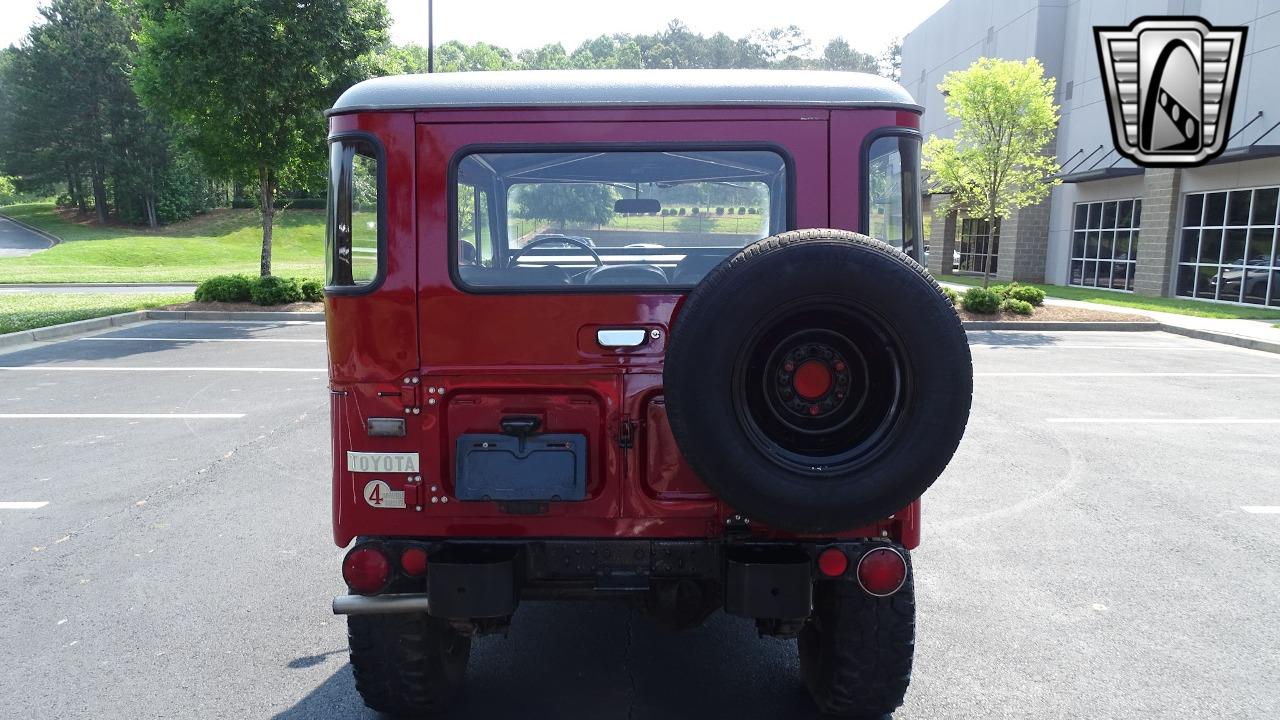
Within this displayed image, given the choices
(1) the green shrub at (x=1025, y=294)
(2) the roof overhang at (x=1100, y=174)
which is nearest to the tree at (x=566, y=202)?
(1) the green shrub at (x=1025, y=294)

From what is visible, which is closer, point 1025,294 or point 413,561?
point 413,561

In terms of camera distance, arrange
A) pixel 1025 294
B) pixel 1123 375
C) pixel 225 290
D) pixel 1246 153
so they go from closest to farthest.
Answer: pixel 1123 375 → pixel 1025 294 → pixel 225 290 → pixel 1246 153

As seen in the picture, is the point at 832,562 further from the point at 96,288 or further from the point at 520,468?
the point at 96,288

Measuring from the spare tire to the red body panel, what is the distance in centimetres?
39

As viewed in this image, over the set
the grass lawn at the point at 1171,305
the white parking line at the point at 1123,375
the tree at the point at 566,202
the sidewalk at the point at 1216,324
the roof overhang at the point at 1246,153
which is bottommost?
the white parking line at the point at 1123,375

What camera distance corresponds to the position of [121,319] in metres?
16.8

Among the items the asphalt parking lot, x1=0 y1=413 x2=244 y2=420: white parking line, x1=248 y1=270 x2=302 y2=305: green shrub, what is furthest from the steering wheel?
x1=248 y1=270 x2=302 y2=305: green shrub

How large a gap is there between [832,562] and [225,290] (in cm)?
1876

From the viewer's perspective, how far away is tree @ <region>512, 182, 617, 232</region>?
338cm

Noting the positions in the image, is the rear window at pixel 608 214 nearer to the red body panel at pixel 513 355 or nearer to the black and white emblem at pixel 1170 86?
the red body panel at pixel 513 355

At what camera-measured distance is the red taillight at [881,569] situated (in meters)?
3.03

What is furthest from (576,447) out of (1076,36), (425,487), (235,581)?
(1076,36)

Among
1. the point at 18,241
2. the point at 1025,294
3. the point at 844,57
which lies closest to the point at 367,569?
the point at 1025,294

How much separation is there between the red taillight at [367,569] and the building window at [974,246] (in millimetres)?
33680
